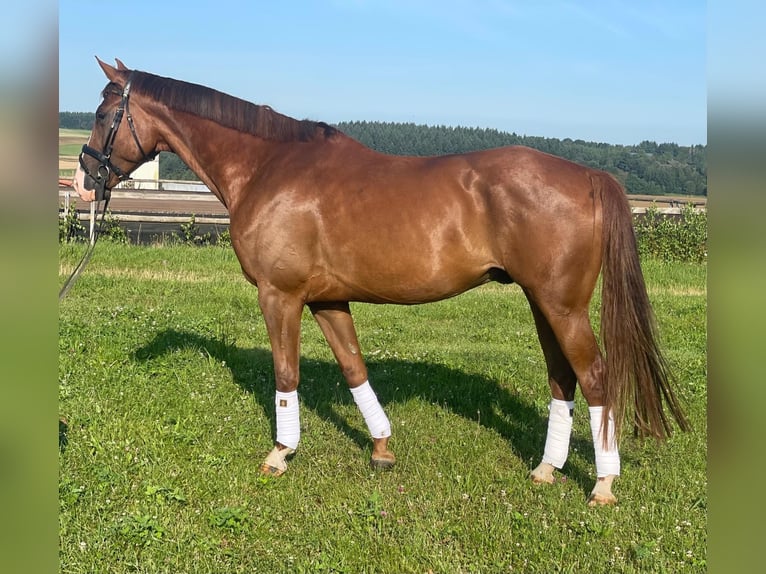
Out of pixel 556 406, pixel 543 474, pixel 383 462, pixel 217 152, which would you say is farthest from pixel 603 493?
pixel 217 152

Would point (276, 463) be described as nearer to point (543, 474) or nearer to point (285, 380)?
point (285, 380)

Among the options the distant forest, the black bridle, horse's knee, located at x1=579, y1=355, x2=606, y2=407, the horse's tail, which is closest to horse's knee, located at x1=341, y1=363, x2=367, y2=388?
horse's knee, located at x1=579, y1=355, x2=606, y2=407

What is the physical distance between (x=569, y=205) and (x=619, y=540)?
6.67ft

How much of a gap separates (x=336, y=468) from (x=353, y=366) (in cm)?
77

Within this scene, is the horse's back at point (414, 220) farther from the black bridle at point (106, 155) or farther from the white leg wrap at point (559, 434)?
the black bridle at point (106, 155)

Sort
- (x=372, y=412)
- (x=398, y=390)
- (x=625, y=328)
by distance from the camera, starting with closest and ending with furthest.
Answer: (x=625, y=328)
(x=372, y=412)
(x=398, y=390)

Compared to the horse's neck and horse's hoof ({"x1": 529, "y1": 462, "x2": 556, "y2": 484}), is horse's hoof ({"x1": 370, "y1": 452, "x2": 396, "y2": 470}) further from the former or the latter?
the horse's neck

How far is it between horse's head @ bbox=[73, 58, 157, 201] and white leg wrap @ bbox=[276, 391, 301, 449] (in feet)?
6.83

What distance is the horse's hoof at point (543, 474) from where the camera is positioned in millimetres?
4848

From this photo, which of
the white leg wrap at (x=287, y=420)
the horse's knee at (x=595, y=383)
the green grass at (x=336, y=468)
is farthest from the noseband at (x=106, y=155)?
the horse's knee at (x=595, y=383)

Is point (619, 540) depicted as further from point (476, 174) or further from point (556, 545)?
point (476, 174)

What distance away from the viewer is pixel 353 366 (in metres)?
5.25

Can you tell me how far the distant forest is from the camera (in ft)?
66.2
